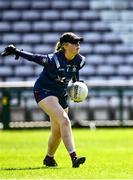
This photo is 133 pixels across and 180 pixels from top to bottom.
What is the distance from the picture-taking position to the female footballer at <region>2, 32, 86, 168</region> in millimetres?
9469

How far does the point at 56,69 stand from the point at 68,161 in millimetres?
1841

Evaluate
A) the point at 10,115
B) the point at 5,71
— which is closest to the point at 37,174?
the point at 10,115

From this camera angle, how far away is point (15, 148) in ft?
48.8

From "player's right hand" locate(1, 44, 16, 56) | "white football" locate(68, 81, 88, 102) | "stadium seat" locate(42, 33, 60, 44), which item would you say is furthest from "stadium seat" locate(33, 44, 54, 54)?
"player's right hand" locate(1, 44, 16, 56)

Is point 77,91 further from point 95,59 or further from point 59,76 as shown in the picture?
point 95,59

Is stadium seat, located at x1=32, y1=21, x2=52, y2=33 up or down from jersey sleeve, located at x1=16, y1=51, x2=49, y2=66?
down

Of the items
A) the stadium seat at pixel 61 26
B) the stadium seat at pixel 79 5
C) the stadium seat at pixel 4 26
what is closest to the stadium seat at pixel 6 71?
the stadium seat at pixel 4 26

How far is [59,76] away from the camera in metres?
9.66

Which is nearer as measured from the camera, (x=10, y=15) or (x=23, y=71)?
(x=23, y=71)

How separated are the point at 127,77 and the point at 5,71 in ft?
16.4

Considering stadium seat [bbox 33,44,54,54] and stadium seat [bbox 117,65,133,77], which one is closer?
stadium seat [bbox 117,65,133,77]

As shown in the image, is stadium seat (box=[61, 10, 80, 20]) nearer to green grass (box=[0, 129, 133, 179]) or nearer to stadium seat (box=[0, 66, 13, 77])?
stadium seat (box=[0, 66, 13, 77])

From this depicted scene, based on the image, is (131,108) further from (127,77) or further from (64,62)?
(64,62)

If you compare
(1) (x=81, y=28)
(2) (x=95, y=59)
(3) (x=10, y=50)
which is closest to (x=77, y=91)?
(3) (x=10, y=50)
